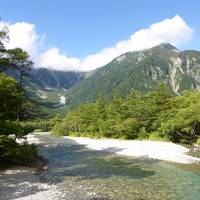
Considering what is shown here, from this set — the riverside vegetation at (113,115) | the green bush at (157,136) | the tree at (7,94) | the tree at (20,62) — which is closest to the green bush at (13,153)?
the riverside vegetation at (113,115)

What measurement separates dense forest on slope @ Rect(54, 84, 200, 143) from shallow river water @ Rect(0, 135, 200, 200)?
89.9 ft

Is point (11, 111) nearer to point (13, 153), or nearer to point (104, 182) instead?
point (13, 153)

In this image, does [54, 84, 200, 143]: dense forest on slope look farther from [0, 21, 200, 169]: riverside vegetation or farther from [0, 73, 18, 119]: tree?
[0, 73, 18, 119]: tree

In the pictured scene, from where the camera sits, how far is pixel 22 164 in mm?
37688

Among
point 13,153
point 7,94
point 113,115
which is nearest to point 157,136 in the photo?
point 113,115

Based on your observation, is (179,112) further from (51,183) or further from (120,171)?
(51,183)

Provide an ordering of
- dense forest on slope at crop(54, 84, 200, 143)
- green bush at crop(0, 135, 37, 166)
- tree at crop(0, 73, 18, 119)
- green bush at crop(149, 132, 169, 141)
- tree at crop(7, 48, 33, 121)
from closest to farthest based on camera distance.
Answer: green bush at crop(0, 135, 37, 166) < tree at crop(0, 73, 18, 119) < tree at crop(7, 48, 33, 121) < dense forest on slope at crop(54, 84, 200, 143) < green bush at crop(149, 132, 169, 141)

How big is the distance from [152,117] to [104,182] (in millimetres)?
50590

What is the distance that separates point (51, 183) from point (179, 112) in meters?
42.5

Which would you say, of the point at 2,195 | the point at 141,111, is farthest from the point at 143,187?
the point at 141,111

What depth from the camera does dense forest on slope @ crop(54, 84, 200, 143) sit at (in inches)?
2692

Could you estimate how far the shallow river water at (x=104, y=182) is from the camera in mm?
25766

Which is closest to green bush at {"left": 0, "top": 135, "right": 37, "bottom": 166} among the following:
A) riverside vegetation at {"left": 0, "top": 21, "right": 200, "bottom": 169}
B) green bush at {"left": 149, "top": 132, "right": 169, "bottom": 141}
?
riverside vegetation at {"left": 0, "top": 21, "right": 200, "bottom": 169}

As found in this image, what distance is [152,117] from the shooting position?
263 feet
